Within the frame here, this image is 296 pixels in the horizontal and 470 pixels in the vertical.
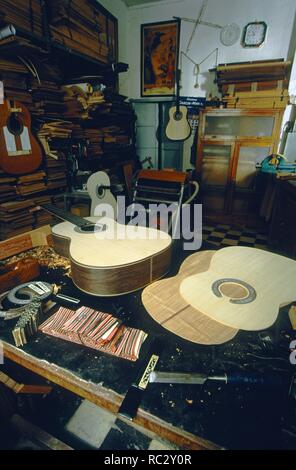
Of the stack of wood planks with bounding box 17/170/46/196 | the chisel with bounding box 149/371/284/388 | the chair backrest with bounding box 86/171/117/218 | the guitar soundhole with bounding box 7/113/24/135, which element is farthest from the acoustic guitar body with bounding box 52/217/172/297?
the guitar soundhole with bounding box 7/113/24/135

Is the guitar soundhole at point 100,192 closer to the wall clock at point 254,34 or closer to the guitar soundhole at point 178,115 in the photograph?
the guitar soundhole at point 178,115

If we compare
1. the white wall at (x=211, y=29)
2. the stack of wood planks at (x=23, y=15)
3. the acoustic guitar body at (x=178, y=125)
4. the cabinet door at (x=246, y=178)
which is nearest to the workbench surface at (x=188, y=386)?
the stack of wood planks at (x=23, y=15)

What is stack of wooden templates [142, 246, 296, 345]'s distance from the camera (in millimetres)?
1222

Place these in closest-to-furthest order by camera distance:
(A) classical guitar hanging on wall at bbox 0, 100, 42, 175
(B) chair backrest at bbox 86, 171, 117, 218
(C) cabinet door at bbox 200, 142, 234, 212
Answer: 1. (A) classical guitar hanging on wall at bbox 0, 100, 42, 175
2. (B) chair backrest at bbox 86, 171, 117, 218
3. (C) cabinet door at bbox 200, 142, 234, 212

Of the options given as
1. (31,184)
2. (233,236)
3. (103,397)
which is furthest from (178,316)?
(233,236)

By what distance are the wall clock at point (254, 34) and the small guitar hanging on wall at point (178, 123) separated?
1.35 metres

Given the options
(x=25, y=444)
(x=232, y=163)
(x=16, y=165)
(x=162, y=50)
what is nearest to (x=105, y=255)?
(x=25, y=444)

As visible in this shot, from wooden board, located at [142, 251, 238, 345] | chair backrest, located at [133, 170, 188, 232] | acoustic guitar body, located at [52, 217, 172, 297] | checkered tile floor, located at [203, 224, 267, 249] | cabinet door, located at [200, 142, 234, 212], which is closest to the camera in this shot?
wooden board, located at [142, 251, 238, 345]

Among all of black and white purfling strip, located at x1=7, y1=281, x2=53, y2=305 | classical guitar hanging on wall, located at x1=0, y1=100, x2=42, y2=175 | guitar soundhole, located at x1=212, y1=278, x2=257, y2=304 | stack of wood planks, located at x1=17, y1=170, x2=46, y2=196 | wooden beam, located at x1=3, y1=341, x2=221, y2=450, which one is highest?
classical guitar hanging on wall, located at x1=0, y1=100, x2=42, y2=175

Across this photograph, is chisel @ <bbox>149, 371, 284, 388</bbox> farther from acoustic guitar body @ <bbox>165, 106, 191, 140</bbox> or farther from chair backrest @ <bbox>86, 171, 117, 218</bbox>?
acoustic guitar body @ <bbox>165, 106, 191, 140</bbox>

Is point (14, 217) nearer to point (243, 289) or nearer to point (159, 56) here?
point (243, 289)

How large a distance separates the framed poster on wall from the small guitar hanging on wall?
0.89ft

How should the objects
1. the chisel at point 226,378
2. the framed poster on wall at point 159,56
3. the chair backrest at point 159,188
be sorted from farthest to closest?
1. the framed poster on wall at point 159,56
2. the chair backrest at point 159,188
3. the chisel at point 226,378

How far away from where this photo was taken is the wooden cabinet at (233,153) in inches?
183
